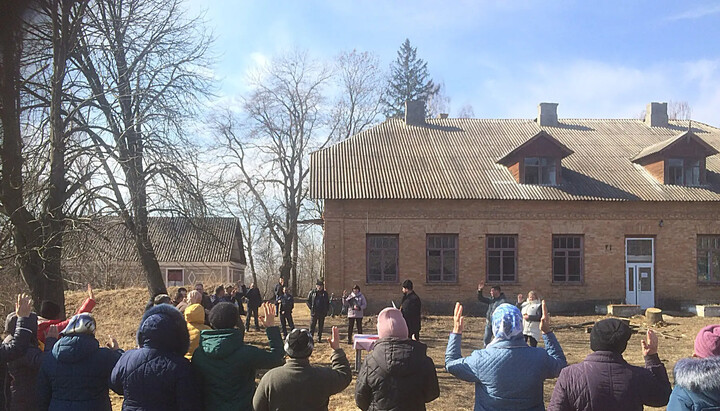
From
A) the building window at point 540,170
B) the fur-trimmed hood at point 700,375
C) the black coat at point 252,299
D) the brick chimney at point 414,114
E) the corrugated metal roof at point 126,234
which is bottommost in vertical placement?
the black coat at point 252,299

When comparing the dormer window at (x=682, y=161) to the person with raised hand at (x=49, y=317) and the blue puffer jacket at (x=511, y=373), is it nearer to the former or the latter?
the blue puffer jacket at (x=511, y=373)

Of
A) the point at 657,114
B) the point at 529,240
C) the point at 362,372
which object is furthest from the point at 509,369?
the point at 657,114

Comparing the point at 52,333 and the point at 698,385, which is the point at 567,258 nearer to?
the point at 698,385

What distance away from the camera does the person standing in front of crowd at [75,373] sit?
4.30 meters

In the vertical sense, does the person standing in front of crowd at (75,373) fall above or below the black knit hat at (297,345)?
below

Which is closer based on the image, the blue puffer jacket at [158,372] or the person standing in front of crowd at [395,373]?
the blue puffer jacket at [158,372]

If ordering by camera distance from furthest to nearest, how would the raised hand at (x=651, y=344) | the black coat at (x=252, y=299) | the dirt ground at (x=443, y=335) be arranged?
the black coat at (x=252, y=299) → the dirt ground at (x=443, y=335) → the raised hand at (x=651, y=344)

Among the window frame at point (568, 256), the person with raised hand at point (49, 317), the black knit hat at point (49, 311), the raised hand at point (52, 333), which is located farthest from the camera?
the window frame at point (568, 256)

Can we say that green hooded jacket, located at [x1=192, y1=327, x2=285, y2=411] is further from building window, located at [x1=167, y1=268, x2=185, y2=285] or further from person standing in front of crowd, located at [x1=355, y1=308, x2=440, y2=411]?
building window, located at [x1=167, y1=268, x2=185, y2=285]

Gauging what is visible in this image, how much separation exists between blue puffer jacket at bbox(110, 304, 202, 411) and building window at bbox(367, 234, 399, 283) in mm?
18547

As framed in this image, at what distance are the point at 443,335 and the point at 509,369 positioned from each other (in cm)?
1367

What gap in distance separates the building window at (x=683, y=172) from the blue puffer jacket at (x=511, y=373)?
23371 millimetres

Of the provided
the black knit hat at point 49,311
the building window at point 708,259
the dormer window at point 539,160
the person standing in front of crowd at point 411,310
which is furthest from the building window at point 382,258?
the black knit hat at point 49,311

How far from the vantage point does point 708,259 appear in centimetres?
2347
